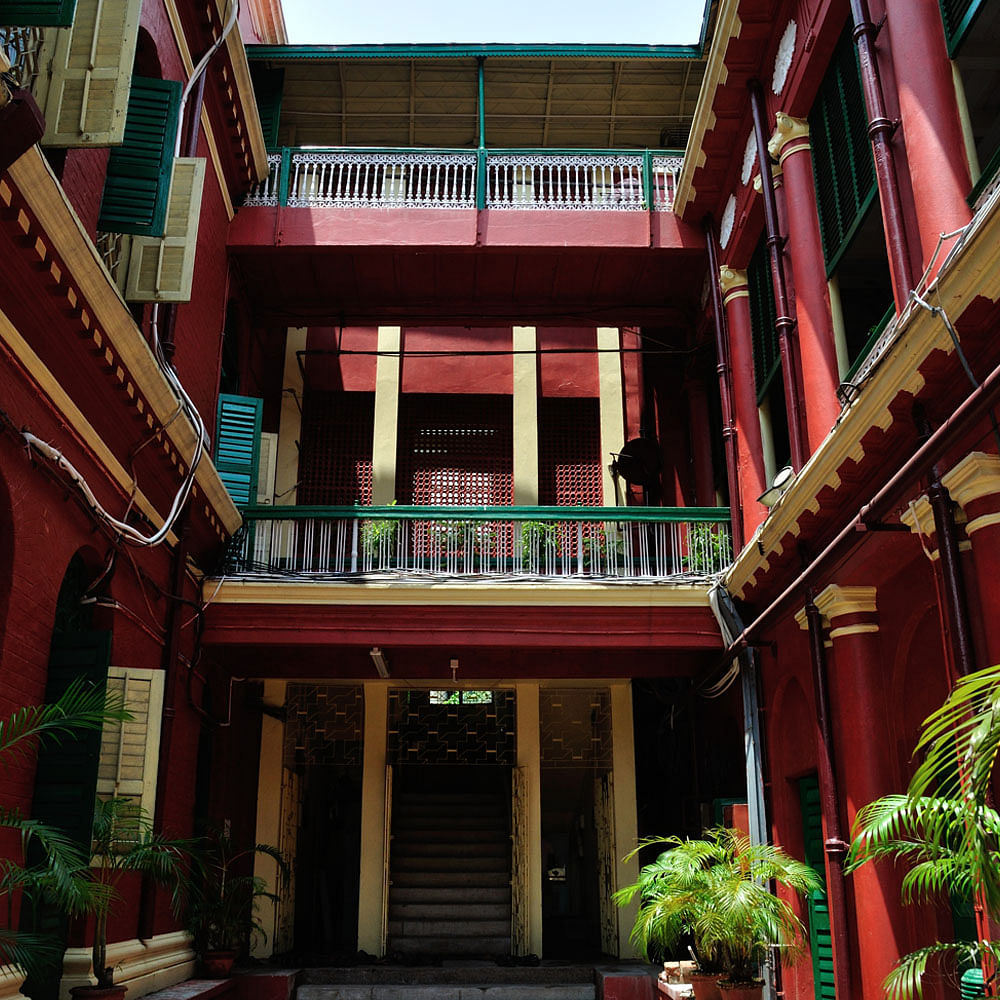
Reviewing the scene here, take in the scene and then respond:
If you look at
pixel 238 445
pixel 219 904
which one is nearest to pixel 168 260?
pixel 238 445

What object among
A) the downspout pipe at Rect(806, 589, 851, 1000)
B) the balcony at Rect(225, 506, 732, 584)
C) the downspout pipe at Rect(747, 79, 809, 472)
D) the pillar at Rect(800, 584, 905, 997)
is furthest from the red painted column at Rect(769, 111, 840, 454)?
the balcony at Rect(225, 506, 732, 584)

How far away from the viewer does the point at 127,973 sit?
8469mm

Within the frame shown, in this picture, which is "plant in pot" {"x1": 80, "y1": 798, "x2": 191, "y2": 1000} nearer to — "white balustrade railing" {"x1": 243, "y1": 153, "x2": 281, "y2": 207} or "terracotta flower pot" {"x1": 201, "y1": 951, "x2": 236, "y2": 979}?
"terracotta flower pot" {"x1": 201, "y1": 951, "x2": 236, "y2": 979}

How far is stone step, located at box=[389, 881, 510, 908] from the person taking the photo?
13.7 meters

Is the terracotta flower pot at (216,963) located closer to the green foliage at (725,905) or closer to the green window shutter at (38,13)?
the green foliage at (725,905)

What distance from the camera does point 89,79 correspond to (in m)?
6.95

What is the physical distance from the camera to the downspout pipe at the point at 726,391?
433 inches

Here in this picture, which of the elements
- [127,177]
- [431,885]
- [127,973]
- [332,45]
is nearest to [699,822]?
[431,885]

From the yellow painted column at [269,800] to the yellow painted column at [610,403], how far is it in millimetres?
5099

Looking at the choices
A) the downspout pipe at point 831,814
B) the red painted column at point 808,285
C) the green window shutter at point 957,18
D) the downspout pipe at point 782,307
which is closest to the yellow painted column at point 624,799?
the downspout pipe at point 831,814

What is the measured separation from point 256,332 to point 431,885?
299 inches

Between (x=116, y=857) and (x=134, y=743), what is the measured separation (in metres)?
1.04

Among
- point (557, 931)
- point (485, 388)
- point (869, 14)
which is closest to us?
point (869, 14)

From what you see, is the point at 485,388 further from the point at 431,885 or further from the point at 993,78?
the point at 993,78
